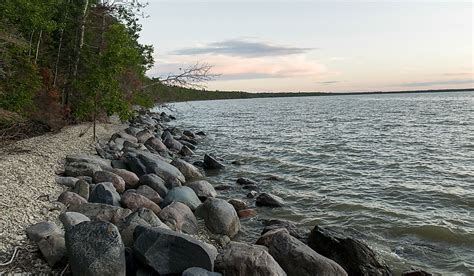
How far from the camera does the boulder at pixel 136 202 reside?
9430 mm

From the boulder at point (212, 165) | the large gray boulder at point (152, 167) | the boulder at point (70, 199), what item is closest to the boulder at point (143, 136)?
the boulder at point (212, 165)

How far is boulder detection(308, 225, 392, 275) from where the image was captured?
736cm

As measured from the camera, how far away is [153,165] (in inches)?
534

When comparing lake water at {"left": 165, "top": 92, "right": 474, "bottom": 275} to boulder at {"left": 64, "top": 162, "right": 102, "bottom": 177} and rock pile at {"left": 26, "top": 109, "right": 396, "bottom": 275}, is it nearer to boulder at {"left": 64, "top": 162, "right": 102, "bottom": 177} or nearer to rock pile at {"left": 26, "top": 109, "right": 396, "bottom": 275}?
rock pile at {"left": 26, "top": 109, "right": 396, "bottom": 275}

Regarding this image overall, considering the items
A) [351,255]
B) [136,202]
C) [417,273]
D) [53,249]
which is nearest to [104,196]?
[136,202]

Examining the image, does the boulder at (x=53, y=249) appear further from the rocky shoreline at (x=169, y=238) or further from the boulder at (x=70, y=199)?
the boulder at (x=70, y=199)

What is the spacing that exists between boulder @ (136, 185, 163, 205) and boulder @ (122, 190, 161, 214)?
70cm

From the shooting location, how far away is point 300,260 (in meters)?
6.92

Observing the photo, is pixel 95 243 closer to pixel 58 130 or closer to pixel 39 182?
pixel 39 182

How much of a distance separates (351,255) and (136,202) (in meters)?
5.16

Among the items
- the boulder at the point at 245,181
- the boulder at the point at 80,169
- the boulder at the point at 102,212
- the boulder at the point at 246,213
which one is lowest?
the boulder at the point at 246,213

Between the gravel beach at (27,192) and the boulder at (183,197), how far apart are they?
270 cm

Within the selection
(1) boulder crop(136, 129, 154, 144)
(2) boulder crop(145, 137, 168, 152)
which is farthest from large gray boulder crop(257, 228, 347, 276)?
(1) boulder crop(136, 129, 154, 144)

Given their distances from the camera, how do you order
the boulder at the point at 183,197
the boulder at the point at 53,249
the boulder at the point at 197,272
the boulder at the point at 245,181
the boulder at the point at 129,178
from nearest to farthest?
the boulder at the point at 197,272 < the boulder at the point at 53,249 < the boulder at the point at 183,197 < the boulder at the point at 129,178 < the boulder at the point at 245,181
